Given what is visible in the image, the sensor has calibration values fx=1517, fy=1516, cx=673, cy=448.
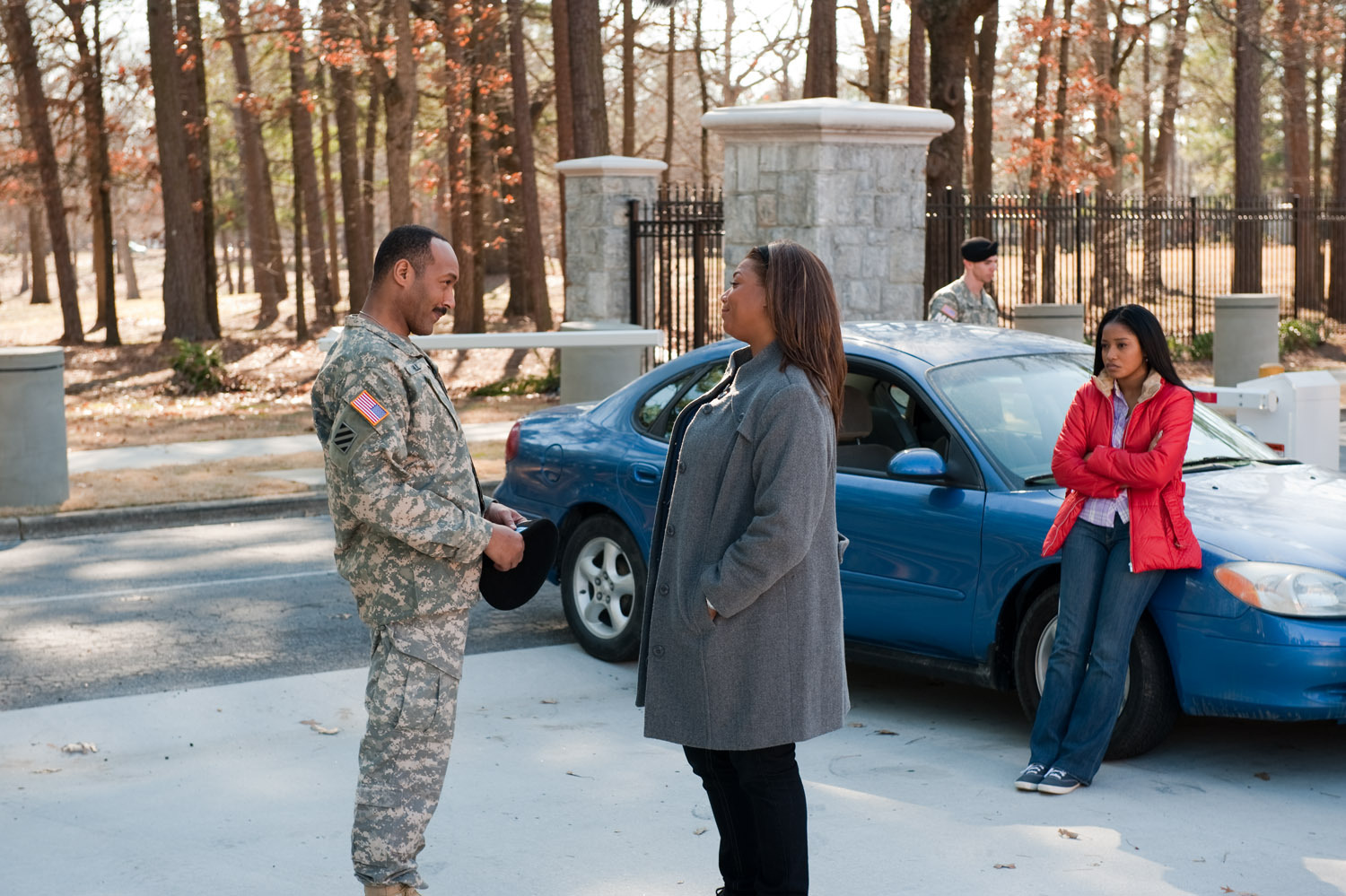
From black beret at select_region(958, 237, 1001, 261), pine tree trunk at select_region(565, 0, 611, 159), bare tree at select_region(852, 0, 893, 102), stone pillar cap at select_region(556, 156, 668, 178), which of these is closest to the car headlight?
black beret at select_region(958, 237, 1001, 261)

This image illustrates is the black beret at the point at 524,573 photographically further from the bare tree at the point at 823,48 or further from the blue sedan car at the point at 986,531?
the bare tree at the point at 823,48

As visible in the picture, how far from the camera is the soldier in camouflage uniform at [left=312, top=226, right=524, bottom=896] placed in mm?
3658

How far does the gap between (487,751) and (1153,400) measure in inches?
110

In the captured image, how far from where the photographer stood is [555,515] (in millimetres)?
7402

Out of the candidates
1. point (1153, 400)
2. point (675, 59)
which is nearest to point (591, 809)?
point (1153, 400)

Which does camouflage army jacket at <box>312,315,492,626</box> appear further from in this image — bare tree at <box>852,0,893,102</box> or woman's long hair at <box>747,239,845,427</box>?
bare tree at <box>852,0,893,102</box>

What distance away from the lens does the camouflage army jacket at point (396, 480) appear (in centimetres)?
359

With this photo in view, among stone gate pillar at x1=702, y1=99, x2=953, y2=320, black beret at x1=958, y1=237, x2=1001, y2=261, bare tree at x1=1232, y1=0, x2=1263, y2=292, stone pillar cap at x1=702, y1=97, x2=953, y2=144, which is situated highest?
bare tree at x1=1232, y1=0, x2=1263, y2=292

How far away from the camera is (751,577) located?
341 cm

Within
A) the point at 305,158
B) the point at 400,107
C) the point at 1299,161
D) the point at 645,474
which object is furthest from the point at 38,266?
the point at 645,474

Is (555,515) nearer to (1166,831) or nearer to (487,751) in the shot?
(487,751)

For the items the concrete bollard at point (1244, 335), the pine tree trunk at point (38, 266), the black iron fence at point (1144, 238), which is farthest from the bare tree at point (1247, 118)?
the pine tree trunk at point (38, 266)

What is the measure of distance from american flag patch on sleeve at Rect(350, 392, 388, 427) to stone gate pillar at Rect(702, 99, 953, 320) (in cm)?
939

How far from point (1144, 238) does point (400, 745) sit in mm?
23136
